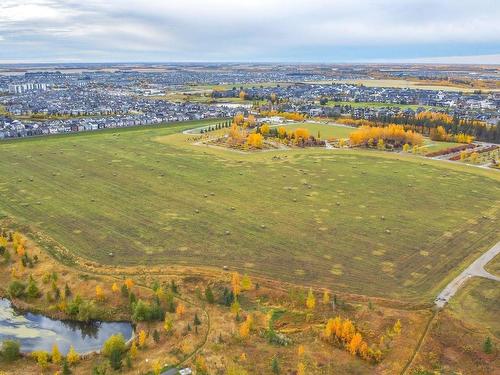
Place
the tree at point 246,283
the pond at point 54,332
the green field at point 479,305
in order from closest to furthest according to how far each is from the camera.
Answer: the pond at point 54,332
the green field at point 479,305
the tree at point 246,283

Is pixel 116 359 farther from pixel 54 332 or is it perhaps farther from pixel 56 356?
pixel 54 332

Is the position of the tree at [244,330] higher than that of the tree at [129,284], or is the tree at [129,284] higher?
the tree at [129,284]

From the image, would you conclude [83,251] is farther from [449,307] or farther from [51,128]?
[51,128]

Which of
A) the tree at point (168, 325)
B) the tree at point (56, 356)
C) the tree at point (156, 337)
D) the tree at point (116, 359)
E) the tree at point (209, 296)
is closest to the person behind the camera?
the tree at point (116, 359)

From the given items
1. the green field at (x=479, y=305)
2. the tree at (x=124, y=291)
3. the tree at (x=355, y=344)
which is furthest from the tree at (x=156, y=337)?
the green field at (x=479, y=305)

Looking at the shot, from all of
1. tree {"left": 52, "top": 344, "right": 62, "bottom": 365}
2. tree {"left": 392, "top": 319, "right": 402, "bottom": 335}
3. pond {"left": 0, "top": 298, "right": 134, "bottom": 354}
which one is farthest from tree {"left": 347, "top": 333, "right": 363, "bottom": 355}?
tree {"left": 52, "top": 344, "right": 62, "bottom": 365}

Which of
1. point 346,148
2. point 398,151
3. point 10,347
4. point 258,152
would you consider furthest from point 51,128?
point 10,347

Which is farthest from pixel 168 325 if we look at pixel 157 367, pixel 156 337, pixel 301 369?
pixel 301 369

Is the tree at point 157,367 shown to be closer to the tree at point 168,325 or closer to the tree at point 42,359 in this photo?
the tree at point 168,325
